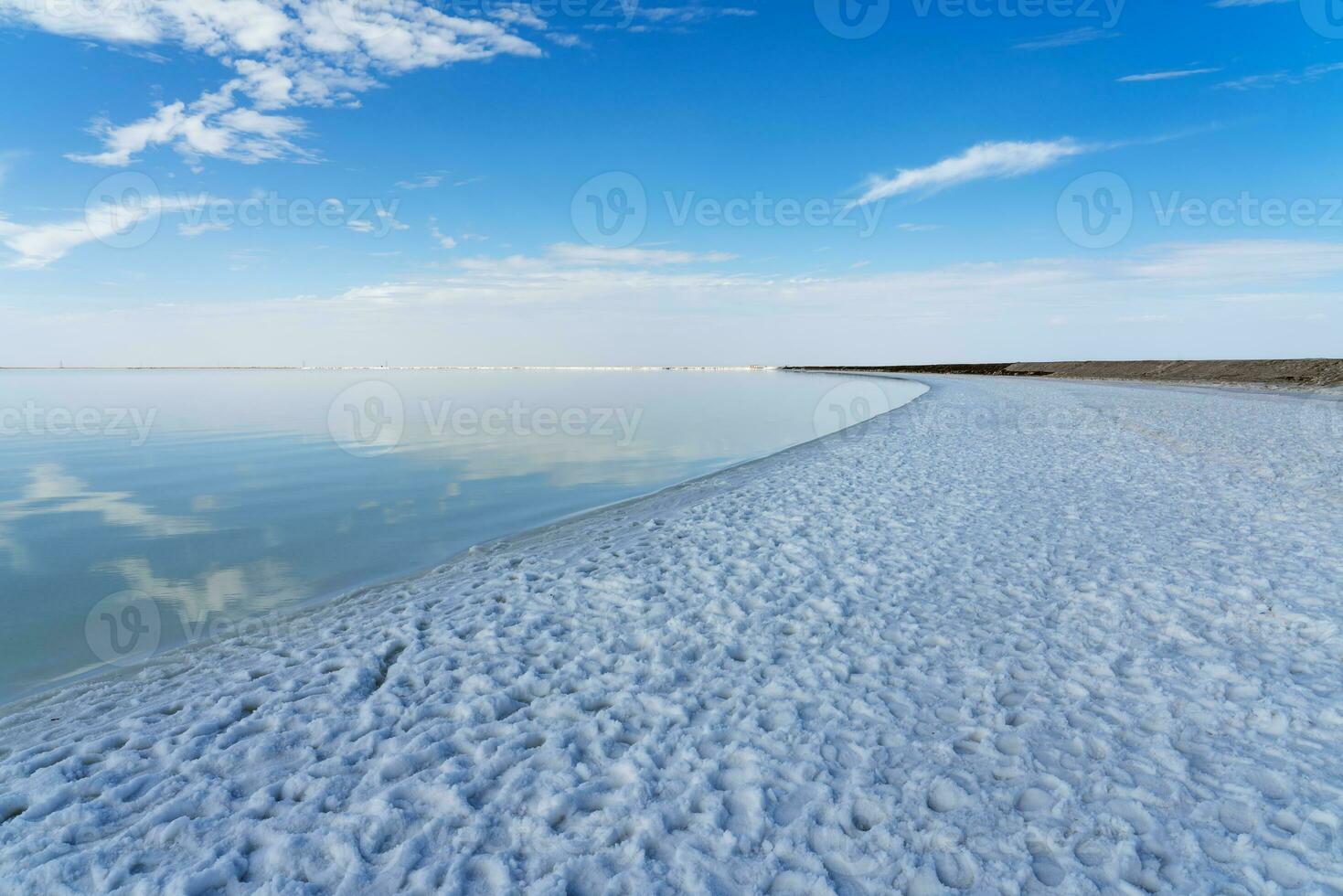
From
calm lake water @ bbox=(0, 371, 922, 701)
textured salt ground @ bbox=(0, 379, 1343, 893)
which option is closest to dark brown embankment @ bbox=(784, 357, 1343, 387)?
calm lake water @ bbox=(0, 371, 922, 701)

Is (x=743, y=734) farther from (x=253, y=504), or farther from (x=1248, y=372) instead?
(x=1248, y=372)

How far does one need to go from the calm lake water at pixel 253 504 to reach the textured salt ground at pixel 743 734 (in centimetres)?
189

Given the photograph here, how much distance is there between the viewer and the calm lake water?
402 inches

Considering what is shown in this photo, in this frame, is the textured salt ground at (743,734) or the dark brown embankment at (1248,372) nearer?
the textured salt ground at (743,734)

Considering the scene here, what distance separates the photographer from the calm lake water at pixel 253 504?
10.2 meters

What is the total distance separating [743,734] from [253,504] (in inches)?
633

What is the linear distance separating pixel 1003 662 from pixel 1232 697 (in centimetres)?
196

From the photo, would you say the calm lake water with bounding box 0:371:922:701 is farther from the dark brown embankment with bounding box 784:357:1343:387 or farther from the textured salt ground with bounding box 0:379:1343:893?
the dark brown embankment with bounding box 784:357:1343:387

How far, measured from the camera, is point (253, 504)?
695 inches

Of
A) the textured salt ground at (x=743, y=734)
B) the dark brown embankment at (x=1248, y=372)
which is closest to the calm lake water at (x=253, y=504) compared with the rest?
the textured salt ground at (x=743, y=734)

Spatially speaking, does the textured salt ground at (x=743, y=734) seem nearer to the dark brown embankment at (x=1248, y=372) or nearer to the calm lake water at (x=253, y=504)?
the calm lake water at (x=253, y=504)

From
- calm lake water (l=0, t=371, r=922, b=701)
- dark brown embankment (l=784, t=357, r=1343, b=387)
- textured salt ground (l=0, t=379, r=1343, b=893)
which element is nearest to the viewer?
textured salt ground (l=0, t=379, r=1343, b=893)

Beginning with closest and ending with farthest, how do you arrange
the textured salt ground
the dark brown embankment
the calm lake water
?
the textured salt ground < the calm lake water < the dark brown embankment

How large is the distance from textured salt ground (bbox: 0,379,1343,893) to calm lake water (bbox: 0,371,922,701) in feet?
6.20
